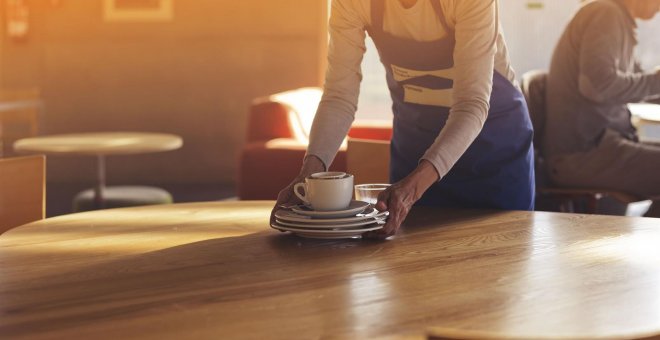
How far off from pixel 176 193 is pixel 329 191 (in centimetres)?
536

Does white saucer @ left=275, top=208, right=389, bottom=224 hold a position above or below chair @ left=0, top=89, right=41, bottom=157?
above

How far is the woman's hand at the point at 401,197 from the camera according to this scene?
6.10 feet

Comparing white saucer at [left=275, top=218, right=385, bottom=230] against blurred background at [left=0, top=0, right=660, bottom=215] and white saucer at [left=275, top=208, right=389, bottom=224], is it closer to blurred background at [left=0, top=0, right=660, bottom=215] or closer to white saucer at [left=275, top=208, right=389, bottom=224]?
white saucer at [left=275, top=208, right=389, bottom=224]

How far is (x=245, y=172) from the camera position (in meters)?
5.25

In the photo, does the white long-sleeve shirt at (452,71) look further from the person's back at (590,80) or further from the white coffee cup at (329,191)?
the person's back at (590,80)

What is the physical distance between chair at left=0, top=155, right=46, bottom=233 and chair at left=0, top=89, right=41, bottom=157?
14.8 feet

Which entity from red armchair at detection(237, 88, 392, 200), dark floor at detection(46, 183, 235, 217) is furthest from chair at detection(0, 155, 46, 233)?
dark floor at detection(46, 183, 235, 217)

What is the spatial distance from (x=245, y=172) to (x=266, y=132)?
0.40 metres

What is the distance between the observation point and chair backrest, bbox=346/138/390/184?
2711 millimetres

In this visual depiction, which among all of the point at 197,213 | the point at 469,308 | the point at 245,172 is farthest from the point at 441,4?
the point at 245,172

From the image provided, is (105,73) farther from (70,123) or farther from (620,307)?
(620,307)

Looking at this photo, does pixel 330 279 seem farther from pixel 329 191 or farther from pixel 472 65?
pixel 472 65

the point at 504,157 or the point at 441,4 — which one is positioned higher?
the point at 441,4

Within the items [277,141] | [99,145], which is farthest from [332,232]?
[99,145]
